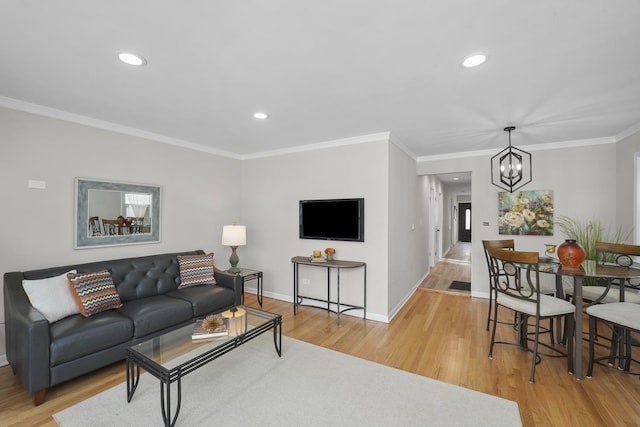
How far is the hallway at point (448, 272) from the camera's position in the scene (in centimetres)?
569

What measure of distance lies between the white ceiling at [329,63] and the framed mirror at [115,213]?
807 mm

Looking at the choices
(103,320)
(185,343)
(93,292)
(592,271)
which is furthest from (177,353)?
(592,271)

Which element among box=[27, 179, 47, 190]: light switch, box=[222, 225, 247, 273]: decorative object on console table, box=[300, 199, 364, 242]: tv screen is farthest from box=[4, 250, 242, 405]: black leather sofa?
box=[300, 199, 364, 242]: tv screen

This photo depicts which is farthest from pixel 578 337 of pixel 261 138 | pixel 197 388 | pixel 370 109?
pixel 261 138

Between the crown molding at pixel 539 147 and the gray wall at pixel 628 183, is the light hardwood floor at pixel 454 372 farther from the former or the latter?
the crown molding at pixel 539 147

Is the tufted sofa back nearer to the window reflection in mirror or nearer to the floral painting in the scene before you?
the window reflection in mirror

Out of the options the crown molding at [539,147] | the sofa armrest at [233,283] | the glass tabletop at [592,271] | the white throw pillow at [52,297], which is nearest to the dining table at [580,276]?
the glass tabletop at [592,271]

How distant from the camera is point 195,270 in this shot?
3.72m

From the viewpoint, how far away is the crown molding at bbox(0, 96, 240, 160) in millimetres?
2750

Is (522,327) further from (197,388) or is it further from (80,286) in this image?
(80,286)

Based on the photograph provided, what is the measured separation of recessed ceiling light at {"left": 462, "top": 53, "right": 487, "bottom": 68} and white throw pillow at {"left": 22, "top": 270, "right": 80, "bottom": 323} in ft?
12.4

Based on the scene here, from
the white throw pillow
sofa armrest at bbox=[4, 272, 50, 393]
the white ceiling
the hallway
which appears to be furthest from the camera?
the hallway

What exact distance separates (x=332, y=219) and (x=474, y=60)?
2623mm

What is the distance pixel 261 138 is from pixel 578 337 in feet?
13.2
